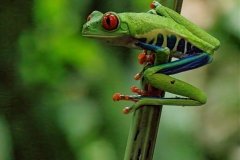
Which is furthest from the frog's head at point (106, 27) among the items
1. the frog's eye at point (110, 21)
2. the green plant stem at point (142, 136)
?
the green plant stem at point (142, 136)

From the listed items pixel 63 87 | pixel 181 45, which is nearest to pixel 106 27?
pixel 181 45

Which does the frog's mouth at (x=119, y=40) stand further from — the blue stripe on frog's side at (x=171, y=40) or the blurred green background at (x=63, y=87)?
the blurred green background at (x=63, y=87)

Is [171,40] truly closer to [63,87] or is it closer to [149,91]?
[149,91]

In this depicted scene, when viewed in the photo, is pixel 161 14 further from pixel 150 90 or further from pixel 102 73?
pixel 102 73

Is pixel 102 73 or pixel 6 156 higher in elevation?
pixel 102 73

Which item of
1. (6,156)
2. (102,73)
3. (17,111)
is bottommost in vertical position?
(6,156)

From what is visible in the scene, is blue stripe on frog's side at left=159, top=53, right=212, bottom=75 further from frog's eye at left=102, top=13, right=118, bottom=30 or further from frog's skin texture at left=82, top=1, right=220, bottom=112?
frog's eye at left=102, top=13, right=118, bottom=30

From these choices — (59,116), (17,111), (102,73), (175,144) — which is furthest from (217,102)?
(17,111)
